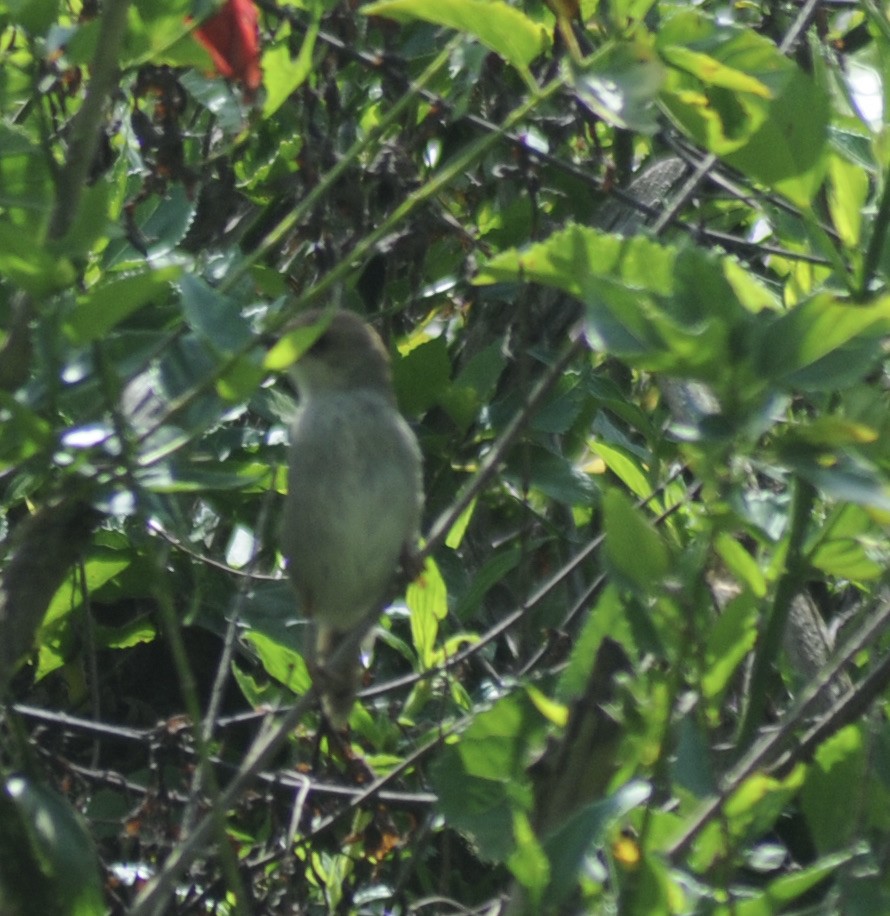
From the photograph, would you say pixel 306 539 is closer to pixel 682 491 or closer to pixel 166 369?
pixel 682 491

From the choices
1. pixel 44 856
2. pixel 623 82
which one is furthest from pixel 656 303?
pixel 44 856

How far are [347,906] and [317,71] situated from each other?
1.63 meters

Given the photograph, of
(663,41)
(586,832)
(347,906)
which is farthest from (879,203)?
→ (347,906)

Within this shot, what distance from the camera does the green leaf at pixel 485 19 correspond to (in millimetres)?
1979

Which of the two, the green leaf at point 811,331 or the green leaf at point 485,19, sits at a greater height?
the green leaf at point 485,19

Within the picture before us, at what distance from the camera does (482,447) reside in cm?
395

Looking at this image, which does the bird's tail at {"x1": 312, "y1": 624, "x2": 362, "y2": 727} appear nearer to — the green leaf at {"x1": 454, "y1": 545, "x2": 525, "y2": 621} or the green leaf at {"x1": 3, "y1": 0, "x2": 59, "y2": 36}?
the green leaf at {"x1": 454, "y1": 545, "x2": 525, "y2": 621}

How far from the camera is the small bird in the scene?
395 centimetres

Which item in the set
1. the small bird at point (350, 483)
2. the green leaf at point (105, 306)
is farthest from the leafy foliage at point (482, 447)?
the small bird at point (350, 483)

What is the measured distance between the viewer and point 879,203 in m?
2.18

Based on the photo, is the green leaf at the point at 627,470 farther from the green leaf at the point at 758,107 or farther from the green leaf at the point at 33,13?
the green leaf at the point at 33,13

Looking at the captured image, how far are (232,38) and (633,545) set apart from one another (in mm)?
1007

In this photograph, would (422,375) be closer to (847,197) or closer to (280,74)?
(280,74)

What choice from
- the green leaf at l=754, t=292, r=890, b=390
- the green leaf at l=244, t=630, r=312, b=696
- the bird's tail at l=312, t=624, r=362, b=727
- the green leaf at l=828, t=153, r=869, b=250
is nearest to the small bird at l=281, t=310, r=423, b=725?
the bird's tail at l=312, t=624, r=362, b=727
